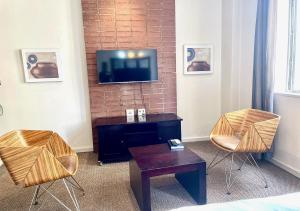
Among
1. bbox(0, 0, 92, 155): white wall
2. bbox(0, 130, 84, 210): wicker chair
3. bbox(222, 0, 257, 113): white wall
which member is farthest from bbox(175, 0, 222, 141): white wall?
bbox(0, 130, 84, 210): wicker chair

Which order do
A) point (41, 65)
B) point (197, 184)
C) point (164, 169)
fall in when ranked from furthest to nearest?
point (41, 65) → point (197, 184) → point (164, 169)

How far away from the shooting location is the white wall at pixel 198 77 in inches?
147

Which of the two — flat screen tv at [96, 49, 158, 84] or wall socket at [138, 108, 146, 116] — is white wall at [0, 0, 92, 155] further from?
wall socket at [138, 108, 146, 116]

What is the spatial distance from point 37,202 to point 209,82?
306 centimetres

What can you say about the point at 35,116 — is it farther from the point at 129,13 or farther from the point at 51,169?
the point at 129,13

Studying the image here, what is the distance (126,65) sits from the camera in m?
3.46

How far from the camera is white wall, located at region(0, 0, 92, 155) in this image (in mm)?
3302

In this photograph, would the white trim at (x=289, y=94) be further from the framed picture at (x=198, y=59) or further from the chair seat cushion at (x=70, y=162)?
the chair seat cushion at (x=70, y=162)

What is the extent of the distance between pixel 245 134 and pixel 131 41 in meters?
2.18

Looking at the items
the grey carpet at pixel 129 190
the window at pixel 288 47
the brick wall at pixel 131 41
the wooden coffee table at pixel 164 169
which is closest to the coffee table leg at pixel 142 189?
the wooden coffee table at pixel 164 169

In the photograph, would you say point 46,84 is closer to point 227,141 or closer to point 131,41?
point 131,41

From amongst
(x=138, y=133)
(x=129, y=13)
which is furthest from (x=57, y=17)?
(x=138, y=133)

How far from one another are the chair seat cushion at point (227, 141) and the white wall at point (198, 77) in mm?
1194

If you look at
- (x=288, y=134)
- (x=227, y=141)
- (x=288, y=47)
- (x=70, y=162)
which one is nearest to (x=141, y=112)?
(x=227, y=141)
